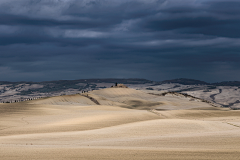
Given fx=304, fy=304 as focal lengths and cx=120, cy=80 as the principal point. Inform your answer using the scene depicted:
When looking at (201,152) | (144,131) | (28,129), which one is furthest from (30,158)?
(28,129)

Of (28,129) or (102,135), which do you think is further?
(28,129)

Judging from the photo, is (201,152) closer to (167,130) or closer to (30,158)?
(30,158)

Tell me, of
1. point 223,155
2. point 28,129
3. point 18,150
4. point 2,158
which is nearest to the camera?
point 2,158

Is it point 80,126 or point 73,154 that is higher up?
point 73,154

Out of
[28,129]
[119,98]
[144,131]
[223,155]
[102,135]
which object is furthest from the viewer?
[119,98]

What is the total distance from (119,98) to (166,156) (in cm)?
8021

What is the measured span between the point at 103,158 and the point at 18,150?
13.3 ft

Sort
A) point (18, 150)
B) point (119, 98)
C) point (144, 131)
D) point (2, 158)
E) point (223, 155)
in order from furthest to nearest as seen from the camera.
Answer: point (119, 98)
point (144, 131)
point (18, 150)
point (223, 155)
point (2, 158)

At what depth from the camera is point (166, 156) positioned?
1241 centimetres

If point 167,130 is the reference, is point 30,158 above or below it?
above

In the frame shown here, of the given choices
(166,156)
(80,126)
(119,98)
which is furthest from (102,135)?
(119,98)

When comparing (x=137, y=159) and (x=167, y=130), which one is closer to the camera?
(x=137, y=159)

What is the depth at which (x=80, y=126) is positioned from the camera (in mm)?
29609

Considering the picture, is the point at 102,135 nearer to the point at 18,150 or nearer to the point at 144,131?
the point at 144,131
